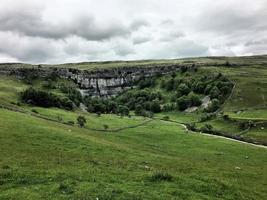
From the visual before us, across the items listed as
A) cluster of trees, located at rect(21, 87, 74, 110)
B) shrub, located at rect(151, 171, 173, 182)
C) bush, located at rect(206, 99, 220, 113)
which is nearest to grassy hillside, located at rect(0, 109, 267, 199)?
shrub, located at rect(151, 171, 173, 182)

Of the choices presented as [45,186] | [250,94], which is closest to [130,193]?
[45,186]

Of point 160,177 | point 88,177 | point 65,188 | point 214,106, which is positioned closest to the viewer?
point 65,188

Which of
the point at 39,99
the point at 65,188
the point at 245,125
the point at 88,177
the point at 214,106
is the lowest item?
the point at 214,106

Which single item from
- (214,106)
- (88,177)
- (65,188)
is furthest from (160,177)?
(214,106)

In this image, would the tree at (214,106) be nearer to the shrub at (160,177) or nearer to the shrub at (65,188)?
the shrub at (160,177)

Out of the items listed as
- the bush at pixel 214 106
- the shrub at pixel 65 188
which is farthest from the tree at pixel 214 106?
the shrub at pixel 65 188

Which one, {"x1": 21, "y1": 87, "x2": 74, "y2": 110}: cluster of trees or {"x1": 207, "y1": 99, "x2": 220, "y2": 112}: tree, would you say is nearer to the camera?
{"x1": 21, "y1": 87, "x2": 74, "y2": 110}: cluster of trees

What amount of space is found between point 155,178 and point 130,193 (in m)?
5.63

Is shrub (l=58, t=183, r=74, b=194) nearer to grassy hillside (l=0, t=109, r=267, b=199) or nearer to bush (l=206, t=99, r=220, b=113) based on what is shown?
grassy hillside (l=0, t=109, r=267, b=199)

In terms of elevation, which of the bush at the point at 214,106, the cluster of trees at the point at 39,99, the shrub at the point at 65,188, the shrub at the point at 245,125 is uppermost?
the shrub at the point at 65,188

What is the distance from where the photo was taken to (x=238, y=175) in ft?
151

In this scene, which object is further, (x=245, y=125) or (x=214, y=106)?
(x=214, y=106)

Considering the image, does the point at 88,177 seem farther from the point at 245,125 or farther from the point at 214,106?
the point at 214,106

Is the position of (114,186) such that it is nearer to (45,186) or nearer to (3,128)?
(45,186)
